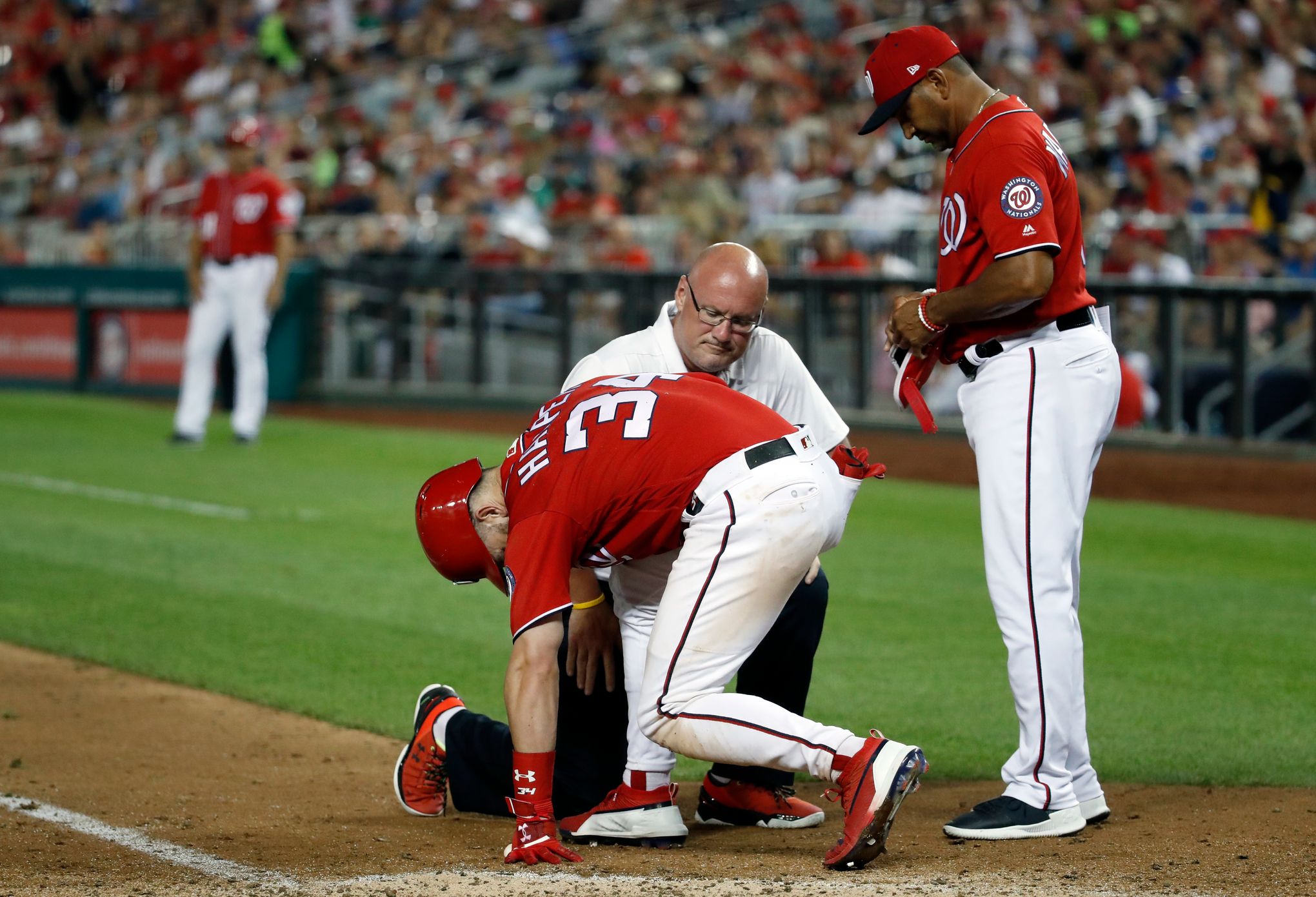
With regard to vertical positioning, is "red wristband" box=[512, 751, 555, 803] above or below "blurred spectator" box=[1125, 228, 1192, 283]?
below

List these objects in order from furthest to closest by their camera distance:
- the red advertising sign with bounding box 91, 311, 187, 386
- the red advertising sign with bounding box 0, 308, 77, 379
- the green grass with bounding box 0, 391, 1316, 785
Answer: the red advertising sign with bounding box 0, 308, 77, 379, the red advertising sign with bounding box 91, 311, 187, 386, the green grass with bounding box 0, 391, 1316, 785

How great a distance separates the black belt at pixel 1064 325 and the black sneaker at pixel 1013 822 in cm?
120

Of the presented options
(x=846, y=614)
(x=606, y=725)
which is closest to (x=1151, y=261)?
(x=846, y=614)

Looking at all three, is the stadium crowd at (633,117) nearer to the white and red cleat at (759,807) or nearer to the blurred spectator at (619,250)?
the blurred spectator at (619,250)

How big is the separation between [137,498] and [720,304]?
7529 mm

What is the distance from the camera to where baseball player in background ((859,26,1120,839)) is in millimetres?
4328

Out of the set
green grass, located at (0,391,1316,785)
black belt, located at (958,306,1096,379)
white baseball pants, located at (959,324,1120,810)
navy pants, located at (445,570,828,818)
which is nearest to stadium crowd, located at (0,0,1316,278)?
green grass, located at (0,391,1316,785)

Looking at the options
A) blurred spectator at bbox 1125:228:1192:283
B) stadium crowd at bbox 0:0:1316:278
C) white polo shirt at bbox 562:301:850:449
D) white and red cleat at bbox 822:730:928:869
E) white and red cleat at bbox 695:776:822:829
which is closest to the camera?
white and red cleat at bbox 822:730:928:869

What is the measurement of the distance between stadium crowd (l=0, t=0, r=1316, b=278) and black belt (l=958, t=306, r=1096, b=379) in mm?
10026

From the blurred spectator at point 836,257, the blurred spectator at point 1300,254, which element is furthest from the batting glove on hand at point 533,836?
the blurred spectator at point 836,257

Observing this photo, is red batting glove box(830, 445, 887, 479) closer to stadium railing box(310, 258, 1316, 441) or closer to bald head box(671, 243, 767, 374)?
bald head box(671, 243, 767, 374)

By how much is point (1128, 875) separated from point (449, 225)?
604 inches

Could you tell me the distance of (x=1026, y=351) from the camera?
4.41 m

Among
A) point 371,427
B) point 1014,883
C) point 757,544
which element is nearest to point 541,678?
point 757,544
